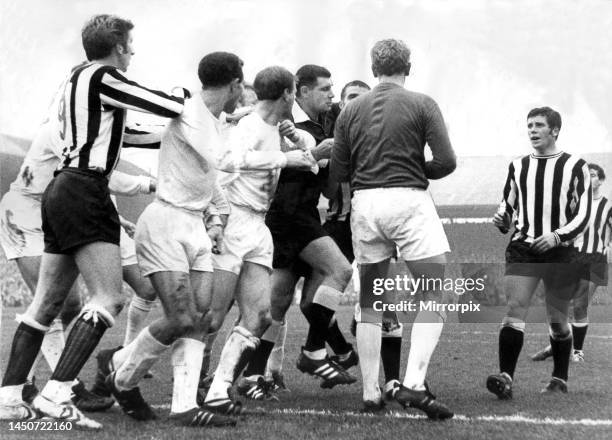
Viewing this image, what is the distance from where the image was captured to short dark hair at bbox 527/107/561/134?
7.29 m

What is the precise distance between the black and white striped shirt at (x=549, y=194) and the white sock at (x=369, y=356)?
1.84 meters

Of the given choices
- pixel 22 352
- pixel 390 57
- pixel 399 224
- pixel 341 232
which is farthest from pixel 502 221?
pixel 22 352

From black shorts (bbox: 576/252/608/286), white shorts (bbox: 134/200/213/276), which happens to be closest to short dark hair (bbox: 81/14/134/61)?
white shorts (bbox: 134/200/213/276)

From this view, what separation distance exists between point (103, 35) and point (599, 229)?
672cm

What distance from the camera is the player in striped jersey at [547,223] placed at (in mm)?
7109

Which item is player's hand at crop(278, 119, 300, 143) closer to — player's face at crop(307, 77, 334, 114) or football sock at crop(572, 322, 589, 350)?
player's face at crop(307, 77, 334, 114)

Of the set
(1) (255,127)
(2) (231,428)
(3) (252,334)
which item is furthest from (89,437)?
(1) (255,127)

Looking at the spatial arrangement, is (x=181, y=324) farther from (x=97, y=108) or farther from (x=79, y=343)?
(x=97, y=108)

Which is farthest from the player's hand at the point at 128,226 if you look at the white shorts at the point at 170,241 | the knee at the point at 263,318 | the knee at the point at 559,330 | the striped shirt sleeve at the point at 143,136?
the knee at the point at 559,330

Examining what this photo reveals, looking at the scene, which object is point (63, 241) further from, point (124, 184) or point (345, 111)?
point (345, 111)

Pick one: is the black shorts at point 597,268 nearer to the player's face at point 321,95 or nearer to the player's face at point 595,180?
the player's face at point 595,180

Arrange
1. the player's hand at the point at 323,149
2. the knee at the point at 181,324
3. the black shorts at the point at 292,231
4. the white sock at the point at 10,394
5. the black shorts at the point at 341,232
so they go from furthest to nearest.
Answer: the black shorts at the point at 341,232
the black shorts at the point at 292,231
the player's hand at the point at 323,149
the white sock at the point at 10,394
the knee at the point at 181,324

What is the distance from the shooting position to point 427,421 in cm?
546

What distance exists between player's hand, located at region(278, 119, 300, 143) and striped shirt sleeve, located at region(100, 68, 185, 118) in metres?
0.96
